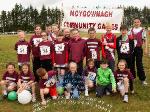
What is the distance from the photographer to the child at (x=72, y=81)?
38.3 feet

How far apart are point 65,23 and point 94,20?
3.74ft

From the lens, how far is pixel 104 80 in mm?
11781

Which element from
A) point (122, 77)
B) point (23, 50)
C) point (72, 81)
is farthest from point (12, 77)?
point (122, 77)

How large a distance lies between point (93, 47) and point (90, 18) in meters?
2.50

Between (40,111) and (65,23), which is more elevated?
(65,23)

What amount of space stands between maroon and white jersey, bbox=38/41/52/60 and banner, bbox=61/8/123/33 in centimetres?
224

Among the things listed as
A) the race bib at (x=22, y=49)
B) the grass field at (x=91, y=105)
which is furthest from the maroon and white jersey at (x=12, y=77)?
the race bib at (x=22, y=49)

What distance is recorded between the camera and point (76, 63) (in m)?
12.4

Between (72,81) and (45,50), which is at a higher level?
(45,50)

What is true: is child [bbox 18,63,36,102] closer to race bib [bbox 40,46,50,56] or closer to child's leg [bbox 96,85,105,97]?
race bib [bbox 40,46,50,56]

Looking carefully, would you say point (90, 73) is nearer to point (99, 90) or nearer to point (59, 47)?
point (99, 90)

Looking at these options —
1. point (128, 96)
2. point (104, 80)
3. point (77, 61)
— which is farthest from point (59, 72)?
point (128, 96)

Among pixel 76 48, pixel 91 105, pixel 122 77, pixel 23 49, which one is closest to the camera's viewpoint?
pixel 91 105

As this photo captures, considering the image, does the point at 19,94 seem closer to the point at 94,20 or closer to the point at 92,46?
the point at 92,46
